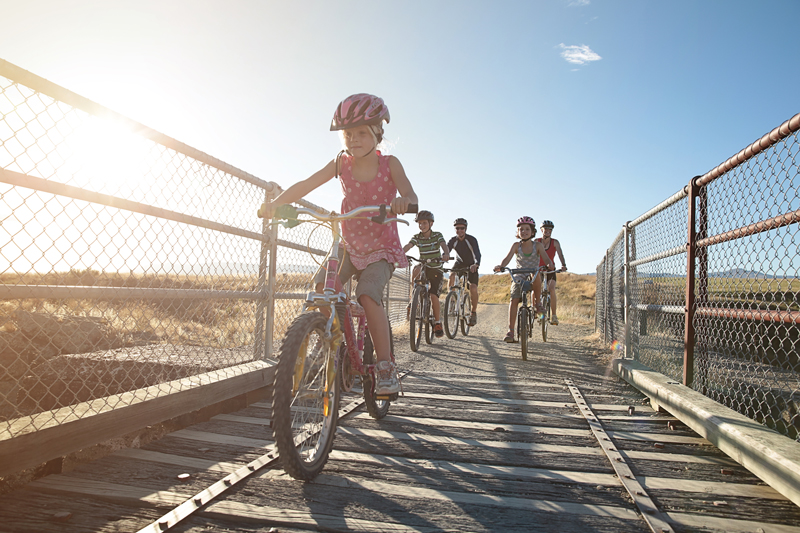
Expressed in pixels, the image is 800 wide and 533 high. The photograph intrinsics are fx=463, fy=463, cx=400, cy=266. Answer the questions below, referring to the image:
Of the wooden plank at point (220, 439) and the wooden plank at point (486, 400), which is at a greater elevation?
the wooden plank at point (486, 400)

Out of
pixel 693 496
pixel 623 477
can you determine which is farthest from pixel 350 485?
pixel 693 496

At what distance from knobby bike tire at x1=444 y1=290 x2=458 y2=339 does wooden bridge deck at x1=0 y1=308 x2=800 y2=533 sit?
190 inches

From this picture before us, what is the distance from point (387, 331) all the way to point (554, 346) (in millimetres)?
6056

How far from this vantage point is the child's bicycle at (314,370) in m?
1.87

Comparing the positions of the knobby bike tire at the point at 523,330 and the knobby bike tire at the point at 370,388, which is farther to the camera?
the knobby bike tire at the point at 523,330

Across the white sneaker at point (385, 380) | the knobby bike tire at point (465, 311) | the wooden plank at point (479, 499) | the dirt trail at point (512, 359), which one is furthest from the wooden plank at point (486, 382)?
the knobby bike tire at point (465, 311)

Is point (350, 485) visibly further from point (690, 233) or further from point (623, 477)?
point (690, 233)

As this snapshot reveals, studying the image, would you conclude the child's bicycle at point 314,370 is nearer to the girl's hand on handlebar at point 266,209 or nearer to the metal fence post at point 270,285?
the girl's hand on handlebar at point 266,209

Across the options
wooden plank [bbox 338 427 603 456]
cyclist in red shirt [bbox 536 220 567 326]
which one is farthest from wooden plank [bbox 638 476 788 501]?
cyclist in red shirt [bbox 536 220 567 326]

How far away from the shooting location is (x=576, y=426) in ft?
9.83

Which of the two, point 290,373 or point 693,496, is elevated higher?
point 290,373

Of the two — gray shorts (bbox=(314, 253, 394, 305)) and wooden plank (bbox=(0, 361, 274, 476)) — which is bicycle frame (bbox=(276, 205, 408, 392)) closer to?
gray shorts (bbox=(314, 253, 394, 305))

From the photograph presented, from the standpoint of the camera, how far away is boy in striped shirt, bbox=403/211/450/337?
23.6 feet

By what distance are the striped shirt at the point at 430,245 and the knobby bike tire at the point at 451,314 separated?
1196mm
